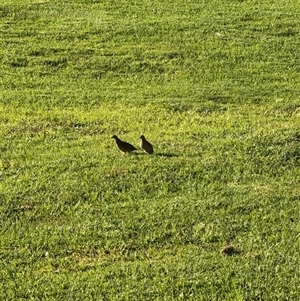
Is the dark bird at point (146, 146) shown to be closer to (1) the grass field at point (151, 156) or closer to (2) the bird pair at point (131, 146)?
(2) the bird pair at point (131, 146)

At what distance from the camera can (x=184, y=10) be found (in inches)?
578

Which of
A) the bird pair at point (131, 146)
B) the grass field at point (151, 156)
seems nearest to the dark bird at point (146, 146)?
the bird pair at point (131, 146)

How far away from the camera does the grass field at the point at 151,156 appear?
6.22 m

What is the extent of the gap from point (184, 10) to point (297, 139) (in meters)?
6.56

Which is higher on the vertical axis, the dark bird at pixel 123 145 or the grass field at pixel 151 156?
the dark bird at pixel 123 145

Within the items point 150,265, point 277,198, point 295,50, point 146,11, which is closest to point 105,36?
point 146,11

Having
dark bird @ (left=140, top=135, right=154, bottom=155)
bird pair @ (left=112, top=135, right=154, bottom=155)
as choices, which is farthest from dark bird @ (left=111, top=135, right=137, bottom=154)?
dark bird @ (left=140, top=135, right=154, bottom=155)

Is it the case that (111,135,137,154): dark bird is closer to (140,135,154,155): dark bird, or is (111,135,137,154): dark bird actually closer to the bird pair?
the bird pair

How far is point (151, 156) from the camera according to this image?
331 inches

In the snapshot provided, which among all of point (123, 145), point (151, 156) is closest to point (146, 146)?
point (151, 156)

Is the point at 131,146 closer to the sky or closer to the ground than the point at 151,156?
closer to the sky

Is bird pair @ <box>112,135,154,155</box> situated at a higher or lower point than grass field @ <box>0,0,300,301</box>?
higher

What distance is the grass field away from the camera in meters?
6.22

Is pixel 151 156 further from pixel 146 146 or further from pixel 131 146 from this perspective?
pixel 131 146
